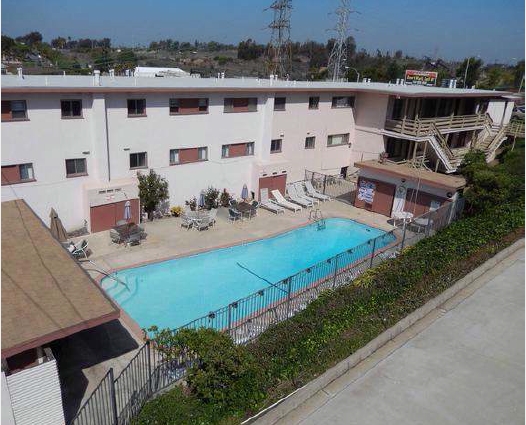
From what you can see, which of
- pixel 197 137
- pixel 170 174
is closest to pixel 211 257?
pixel 170 174

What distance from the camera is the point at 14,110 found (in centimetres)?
1758

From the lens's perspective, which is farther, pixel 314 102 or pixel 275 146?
pixel 314 102

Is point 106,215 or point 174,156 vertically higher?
point 174,156

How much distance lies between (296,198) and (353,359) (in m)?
16.6

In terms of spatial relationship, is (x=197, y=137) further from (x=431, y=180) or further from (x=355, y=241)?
(x=431, y=180)

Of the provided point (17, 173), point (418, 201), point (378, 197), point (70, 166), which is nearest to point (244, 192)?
point (378, 197)

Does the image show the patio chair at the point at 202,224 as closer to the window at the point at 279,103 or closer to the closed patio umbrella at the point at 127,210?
the closed patio umbrella at the point at 127,210

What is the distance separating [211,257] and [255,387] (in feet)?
34.8

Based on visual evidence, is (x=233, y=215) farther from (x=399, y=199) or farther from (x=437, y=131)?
(x=437, y=131)

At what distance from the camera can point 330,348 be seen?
36.1 ft

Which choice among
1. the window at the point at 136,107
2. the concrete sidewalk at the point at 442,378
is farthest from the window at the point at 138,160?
the concrete sidewalk at the point at 442,378

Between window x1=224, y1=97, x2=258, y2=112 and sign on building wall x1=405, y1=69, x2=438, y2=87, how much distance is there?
24008 mm

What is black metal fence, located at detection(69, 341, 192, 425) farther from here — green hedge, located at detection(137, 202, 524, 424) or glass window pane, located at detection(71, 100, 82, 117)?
glass window pane, located at detection(71, 100, 82, 117)

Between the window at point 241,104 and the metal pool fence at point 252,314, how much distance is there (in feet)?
35.2
